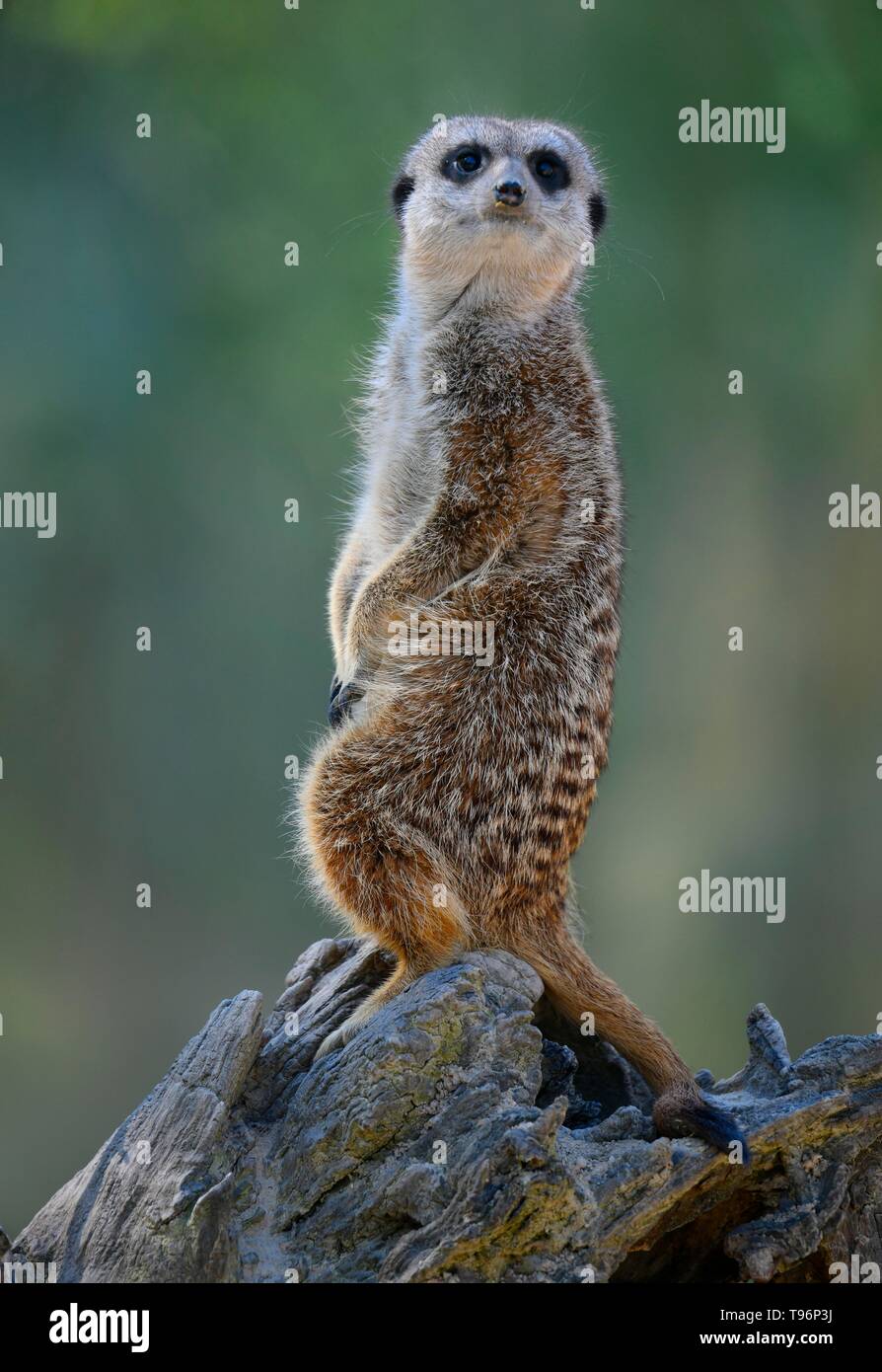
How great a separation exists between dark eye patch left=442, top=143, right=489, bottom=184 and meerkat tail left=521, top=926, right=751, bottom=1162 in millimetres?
1612

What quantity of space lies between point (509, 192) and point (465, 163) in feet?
0.87

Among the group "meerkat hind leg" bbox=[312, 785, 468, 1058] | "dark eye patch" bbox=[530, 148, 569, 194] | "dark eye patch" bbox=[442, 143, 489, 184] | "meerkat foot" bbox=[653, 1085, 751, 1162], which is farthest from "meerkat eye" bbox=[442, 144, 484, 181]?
"meerkat foot" bbox=[653, 1085, 751, 1162]

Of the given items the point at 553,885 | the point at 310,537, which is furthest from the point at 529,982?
the point at 310,537

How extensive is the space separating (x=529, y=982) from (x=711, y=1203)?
43cm

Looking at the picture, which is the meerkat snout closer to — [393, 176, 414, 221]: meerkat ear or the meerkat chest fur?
the meerkat chest fur

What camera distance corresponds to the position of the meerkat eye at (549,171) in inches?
115

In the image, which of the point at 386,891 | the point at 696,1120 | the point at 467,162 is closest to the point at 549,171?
the point at 467,162

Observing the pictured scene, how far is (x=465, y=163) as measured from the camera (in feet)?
9.48

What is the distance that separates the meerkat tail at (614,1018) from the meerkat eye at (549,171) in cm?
163

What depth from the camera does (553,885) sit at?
2.37 metres

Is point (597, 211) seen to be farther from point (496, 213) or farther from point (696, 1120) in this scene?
point (696, 1120)

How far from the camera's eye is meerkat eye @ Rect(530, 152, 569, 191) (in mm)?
2920

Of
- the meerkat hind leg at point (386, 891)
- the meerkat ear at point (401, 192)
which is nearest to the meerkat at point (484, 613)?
the meerkat hind leg at point (386, 891)
